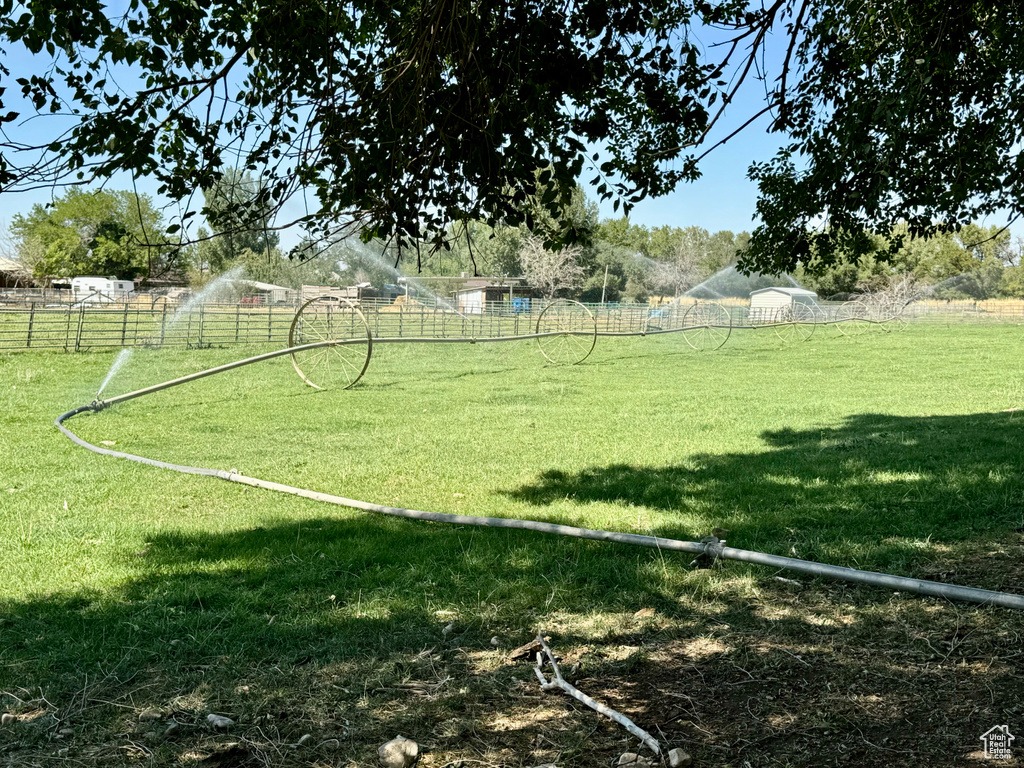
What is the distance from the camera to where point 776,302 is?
51.0m

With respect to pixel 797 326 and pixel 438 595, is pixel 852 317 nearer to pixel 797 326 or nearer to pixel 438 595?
pixel 797 326

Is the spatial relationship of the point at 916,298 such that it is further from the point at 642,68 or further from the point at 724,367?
the point at 642,68

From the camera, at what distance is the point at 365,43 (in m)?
7.06

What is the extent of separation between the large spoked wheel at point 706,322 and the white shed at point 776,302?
5569mm

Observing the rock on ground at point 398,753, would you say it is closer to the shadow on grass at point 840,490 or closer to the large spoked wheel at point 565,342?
the shadow on grass at point 840,490

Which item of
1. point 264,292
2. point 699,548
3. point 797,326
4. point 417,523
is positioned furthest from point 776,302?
point 699,548

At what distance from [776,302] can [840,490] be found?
46881 millimetres

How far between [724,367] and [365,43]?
1649cm

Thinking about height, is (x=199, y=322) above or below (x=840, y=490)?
above

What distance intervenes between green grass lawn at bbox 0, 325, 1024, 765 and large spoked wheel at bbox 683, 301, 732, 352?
16.8 m

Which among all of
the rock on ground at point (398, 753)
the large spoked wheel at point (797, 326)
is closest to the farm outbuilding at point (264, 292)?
the large spoked wheel at point (797, 326)

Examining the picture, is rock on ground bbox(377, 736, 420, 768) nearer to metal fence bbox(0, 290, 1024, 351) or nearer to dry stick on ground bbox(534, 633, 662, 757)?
dry stick on ground bbox(534, 633, 662, 757)

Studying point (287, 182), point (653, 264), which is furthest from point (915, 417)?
point (653, 264)

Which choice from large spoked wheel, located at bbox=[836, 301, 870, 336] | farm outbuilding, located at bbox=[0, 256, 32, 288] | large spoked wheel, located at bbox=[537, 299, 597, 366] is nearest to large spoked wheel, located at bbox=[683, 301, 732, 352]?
large spoked wheel, located at bbox=[537, 299, 597, 366]
